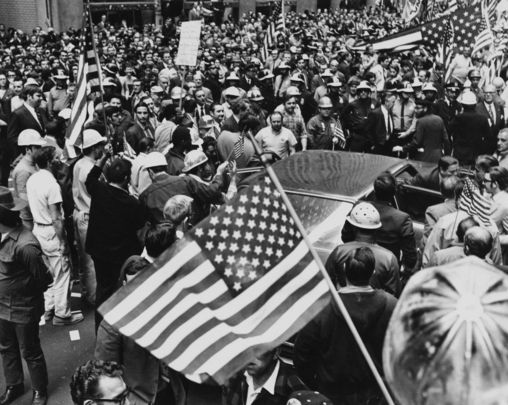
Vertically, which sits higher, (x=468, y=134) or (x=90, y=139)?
(x=90, y=139)

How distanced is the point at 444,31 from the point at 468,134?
2.00 m

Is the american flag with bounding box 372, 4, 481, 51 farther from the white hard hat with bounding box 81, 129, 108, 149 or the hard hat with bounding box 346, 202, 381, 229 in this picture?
the hard hat with bounding box 346, 202, 381, 229

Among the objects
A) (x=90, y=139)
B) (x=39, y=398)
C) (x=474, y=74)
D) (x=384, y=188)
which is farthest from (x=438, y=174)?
(x=474, y=74)

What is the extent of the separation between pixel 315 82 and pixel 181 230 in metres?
10.4

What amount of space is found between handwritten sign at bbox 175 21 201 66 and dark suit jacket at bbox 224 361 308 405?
7.67m

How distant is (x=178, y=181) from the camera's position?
6.92m

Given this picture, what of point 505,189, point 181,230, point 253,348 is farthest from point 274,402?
point 505,189

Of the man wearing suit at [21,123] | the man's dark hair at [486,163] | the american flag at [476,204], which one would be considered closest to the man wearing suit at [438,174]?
the man's dark hair at [486,163]

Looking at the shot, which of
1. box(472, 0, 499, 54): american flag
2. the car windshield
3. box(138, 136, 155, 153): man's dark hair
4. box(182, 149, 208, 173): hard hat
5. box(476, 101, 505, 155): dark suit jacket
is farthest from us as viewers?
box(472, 0, 499, 54): american flag

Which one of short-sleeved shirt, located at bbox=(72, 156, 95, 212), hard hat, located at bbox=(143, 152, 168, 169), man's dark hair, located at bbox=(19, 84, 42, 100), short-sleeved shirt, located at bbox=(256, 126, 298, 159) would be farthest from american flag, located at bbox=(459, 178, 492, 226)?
man's dark hair, located at bbox=(19, 84, 42, 100)

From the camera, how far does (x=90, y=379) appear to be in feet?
11.6

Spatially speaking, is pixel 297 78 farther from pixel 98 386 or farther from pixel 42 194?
pixel 98 386

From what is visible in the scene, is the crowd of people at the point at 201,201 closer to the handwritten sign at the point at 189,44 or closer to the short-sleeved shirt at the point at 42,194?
the short-sleeved shirt at the point at 42,194

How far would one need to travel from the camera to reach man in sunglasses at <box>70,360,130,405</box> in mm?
3502
